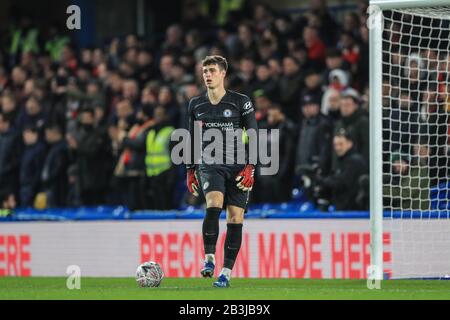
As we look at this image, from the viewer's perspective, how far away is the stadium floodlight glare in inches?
450

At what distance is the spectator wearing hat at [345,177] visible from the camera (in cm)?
1372

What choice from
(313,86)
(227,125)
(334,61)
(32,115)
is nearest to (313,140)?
(313,86)

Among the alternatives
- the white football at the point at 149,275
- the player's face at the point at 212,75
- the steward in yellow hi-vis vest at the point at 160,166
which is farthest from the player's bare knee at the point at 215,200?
the steward in yellow hi-vis vest at the point at 160,166

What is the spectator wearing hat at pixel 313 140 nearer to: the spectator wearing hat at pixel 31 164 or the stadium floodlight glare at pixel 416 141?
the stadium floodlight glare at pixel 416 141

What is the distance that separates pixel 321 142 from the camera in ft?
48.4

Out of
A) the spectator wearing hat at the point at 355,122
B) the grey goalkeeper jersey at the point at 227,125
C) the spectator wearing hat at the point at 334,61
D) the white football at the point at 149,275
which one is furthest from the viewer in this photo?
the spectator wearing hat at the point at 334,61

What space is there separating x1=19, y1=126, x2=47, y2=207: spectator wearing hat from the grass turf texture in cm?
527

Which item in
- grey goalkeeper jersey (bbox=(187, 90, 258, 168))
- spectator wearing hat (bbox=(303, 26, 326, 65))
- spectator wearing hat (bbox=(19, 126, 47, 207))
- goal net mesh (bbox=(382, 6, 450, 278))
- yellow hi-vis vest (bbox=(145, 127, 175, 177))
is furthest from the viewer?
spectator wearing hat (bbox=(19, 126, 47, 207))

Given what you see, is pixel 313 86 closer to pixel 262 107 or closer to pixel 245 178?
pixel 262 107

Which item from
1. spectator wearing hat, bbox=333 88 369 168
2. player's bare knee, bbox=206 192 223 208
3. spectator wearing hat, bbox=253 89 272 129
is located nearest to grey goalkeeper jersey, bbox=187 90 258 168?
player's bare knee, bbox=206 192 223 208

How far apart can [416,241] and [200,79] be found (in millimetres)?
6033

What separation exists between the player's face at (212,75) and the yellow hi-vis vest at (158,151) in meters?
5.79

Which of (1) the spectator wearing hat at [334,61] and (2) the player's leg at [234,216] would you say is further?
(1) the spectator wearing hat at [334,61]

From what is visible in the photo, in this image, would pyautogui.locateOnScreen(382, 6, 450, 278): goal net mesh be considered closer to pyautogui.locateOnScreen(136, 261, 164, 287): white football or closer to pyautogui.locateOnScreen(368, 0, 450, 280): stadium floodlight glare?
pyautogui.locateOnScreen(368, 0, 450, 280): stadium floodlight glare
